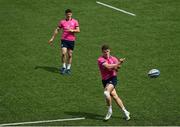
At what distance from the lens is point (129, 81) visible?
74.9ft

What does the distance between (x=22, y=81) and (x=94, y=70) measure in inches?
133

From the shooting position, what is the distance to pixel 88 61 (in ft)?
82.4

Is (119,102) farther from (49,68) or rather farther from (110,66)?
(49,68)

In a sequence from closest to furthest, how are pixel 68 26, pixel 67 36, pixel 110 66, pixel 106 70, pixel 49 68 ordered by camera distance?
pixel 110 66 → pixel 106 70 → pixel 68 26 → pixel 67 36 → pixel 49 68

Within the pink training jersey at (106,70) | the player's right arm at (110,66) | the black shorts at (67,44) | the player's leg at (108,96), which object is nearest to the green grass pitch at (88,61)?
the player's leg at (108,96)

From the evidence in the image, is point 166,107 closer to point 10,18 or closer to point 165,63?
point 165,63

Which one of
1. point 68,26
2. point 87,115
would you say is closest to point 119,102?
point 87,115

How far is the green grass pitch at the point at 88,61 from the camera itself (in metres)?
19.9

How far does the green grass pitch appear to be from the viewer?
1992 centimetres

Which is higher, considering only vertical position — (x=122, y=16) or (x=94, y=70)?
(x=122, y=16)

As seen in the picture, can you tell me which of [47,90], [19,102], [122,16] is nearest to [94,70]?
[47,90]

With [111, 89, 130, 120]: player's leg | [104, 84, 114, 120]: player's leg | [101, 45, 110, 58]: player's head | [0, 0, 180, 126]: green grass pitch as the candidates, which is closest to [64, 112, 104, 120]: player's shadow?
[0, 0, 180, 126]: green grass pitch

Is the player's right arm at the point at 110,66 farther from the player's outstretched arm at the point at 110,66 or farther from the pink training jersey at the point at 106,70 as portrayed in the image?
the pink training jersey at the point at 106,70

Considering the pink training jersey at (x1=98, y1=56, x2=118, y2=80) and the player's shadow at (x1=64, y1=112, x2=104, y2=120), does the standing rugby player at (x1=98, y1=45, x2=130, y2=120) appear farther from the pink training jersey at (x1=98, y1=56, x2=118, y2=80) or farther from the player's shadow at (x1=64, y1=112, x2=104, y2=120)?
the player's shadow at (x1=64, y1=112, x2=104, y2=120)
